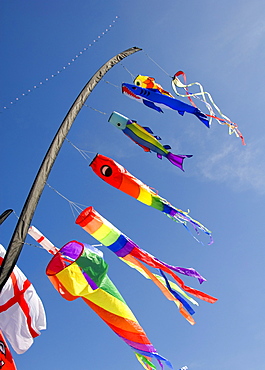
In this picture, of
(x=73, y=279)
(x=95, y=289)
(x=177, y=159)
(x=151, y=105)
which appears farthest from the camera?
(x=151, y=105)

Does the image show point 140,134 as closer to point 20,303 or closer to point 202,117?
point 202,117

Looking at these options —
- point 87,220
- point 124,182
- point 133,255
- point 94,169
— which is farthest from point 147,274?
point 94,169

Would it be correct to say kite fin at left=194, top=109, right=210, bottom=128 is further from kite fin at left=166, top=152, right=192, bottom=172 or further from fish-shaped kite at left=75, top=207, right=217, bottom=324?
fish-shaped kite at left=75, top=207, right=217, bottom=324

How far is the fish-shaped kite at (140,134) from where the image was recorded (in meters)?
→ 6.03

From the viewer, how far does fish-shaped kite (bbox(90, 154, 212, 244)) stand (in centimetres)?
531

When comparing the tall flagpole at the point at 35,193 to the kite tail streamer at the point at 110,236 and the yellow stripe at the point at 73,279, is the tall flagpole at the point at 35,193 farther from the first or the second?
the kite tail streamer at the point at 110,236

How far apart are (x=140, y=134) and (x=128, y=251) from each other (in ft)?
7.69

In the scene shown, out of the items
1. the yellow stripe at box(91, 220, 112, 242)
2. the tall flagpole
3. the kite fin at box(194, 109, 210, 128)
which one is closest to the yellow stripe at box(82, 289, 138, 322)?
the yellow stripe at box(91, 220, 112, 242)

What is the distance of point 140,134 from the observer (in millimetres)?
6094

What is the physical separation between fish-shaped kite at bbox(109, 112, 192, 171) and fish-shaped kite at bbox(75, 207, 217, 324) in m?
1.90

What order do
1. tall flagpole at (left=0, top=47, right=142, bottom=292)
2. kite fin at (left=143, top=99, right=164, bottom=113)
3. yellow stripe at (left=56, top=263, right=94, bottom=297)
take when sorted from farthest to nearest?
kite fin at (left=143, top=99, right=164, bottom=113) → yellow stripe at (left=56, top=263, right=94, bottom=297) → tall flagpole at (left=0, top=47, right=142, bottom=292)

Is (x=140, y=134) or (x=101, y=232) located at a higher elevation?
(x=140, y=134)

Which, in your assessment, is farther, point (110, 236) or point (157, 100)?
point (157, 100)

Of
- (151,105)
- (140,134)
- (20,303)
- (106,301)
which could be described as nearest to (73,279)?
(106,301)
